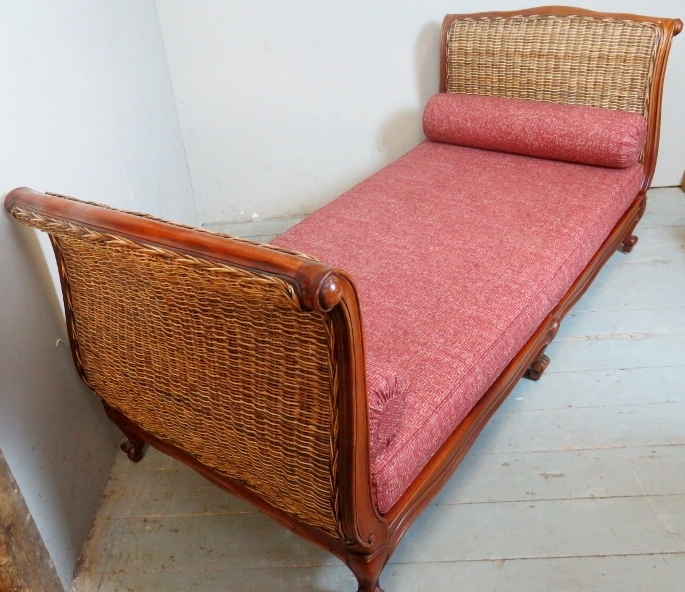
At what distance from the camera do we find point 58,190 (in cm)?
135

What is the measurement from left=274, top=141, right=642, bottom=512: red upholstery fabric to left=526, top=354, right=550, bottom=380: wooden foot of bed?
0.25 meters

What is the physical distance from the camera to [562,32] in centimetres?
187

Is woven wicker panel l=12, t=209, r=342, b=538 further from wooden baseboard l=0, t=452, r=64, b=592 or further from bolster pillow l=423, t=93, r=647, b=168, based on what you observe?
bolster pillow l=423, t=93, r=647, b=168

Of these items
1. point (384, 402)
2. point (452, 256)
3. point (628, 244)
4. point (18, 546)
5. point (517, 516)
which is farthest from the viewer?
point (628, 244)

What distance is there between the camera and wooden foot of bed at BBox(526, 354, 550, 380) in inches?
64.7

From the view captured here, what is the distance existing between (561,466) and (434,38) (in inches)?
58.5

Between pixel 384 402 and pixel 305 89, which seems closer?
pixel 384 402

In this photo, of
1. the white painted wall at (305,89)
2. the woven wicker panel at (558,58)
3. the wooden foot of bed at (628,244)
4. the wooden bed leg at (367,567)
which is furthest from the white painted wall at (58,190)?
the wooden foot of bed at (628,244)

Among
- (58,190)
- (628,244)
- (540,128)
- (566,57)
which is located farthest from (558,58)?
(58,190)

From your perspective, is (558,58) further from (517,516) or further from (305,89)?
(517,516)

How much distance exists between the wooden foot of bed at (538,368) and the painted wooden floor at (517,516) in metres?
0.03

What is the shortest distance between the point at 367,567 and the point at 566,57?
157cm

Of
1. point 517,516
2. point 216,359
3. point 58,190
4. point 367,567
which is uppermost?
point 58,190

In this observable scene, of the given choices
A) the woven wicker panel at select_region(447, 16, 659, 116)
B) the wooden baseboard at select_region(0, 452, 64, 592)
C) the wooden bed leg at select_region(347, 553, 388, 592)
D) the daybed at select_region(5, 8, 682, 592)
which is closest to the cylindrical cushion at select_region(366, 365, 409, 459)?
the daybed at select_region(5, 8, 682, 592)
